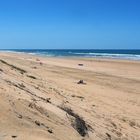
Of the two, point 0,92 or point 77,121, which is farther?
point 77,121

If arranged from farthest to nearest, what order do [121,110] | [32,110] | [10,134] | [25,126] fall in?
[121,110]
[32,110]
[25,126]
[10,134]

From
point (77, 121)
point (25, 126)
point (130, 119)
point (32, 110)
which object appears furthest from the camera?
point (130, 119)

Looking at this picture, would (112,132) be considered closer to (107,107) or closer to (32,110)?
(32,110)

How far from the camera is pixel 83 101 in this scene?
12.0 meters

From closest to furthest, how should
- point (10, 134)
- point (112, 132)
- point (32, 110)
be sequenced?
point (10, 134), point (32, 110), point (112, 132)

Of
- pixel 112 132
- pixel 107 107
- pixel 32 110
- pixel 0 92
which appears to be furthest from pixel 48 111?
pixel 107 107

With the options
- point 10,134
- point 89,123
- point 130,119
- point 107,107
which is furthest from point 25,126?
point 107,107

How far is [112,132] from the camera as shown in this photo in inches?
334

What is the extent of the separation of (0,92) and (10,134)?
1.74m

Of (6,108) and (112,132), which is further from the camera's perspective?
(112,132)

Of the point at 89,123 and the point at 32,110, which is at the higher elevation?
the point at 32,110

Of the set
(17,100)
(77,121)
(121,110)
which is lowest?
(121,110)

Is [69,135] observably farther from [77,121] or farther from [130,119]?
[130,119]

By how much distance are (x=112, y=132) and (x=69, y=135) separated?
2.05 m
